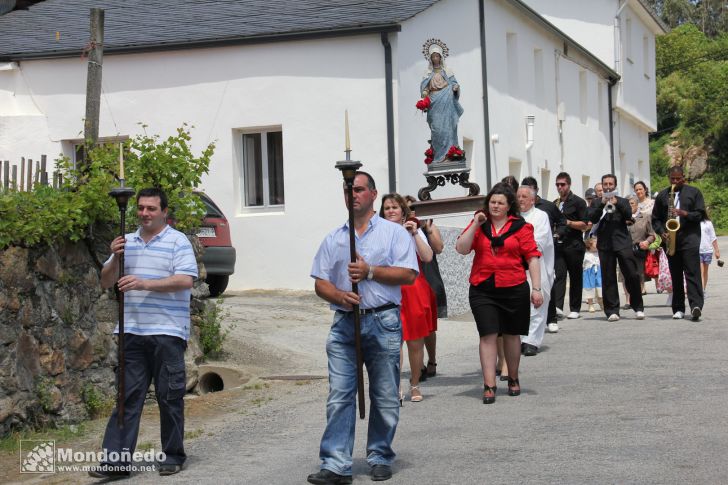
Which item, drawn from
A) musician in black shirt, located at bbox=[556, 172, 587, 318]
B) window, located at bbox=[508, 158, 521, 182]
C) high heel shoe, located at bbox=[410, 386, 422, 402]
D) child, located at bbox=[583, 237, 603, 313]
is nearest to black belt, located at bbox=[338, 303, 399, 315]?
high heel shoe, located at bbox=[410, 386, 422, 402]

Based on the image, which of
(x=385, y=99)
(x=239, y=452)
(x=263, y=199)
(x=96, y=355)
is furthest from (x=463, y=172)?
(x=239, y=452)

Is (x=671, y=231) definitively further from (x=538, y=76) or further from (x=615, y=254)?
(x=538, y=76)

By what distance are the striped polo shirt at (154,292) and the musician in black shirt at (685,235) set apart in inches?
340

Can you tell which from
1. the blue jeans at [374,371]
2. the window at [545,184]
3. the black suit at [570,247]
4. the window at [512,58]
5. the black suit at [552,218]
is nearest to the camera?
the blue jeans at [374,371]

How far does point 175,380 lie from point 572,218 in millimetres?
8756

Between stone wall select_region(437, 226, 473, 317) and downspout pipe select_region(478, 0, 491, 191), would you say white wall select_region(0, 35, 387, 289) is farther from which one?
downspout pipe select_region(478, 0, 491, 191)

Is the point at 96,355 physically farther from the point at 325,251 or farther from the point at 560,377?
the point at 560,377

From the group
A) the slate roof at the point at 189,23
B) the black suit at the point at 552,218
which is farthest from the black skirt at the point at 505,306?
the slate roof at the point at 189,23

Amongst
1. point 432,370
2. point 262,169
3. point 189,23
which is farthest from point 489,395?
point 189,23

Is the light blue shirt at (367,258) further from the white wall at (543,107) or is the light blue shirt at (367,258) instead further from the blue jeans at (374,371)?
the white wall at (543,107)

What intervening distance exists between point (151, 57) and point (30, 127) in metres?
2.74

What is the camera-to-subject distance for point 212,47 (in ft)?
66.1

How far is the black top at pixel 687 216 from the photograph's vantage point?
14.3 m

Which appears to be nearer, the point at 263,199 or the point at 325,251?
the point at 325,251
